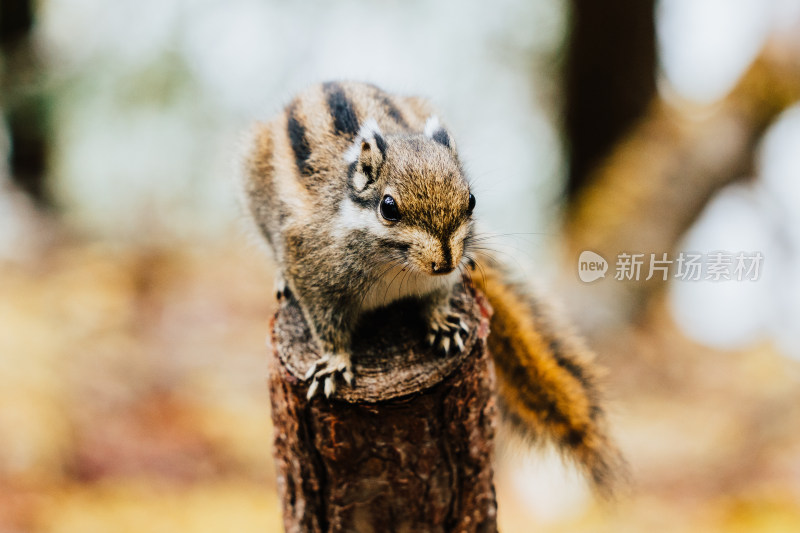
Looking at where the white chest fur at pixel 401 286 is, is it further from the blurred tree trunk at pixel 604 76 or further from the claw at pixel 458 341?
the blurred tree trunk at pixel 604 76

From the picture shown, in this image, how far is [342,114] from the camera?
1721mm

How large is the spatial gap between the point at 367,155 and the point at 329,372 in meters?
0.49

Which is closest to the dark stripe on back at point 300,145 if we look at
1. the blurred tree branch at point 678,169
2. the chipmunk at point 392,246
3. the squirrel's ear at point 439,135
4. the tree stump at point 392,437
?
the chipmunk at point 392,246

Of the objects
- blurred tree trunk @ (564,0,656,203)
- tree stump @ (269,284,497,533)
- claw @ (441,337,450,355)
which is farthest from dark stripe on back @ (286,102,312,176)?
blurred tree trunk @ (564,0,656,203)

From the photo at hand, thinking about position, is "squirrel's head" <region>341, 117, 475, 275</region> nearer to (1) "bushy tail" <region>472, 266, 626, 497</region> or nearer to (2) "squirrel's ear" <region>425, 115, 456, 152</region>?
(2) "squirrel's ear" <region>425, 115, 456, 152</region>

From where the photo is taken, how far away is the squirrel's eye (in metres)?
1.43

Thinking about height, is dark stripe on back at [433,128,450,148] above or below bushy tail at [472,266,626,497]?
above

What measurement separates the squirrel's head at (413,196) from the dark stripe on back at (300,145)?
0.22 meters

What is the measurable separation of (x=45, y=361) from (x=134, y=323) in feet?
2.20

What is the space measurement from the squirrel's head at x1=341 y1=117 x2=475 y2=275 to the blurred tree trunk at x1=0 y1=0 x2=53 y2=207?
3794 mm

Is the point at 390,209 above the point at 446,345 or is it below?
above

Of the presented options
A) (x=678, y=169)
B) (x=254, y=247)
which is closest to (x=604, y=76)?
(x=678, y=169)

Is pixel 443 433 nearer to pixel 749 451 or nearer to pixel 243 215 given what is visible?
pixel 243 215

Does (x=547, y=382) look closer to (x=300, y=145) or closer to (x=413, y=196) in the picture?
(x=413, y=196)
